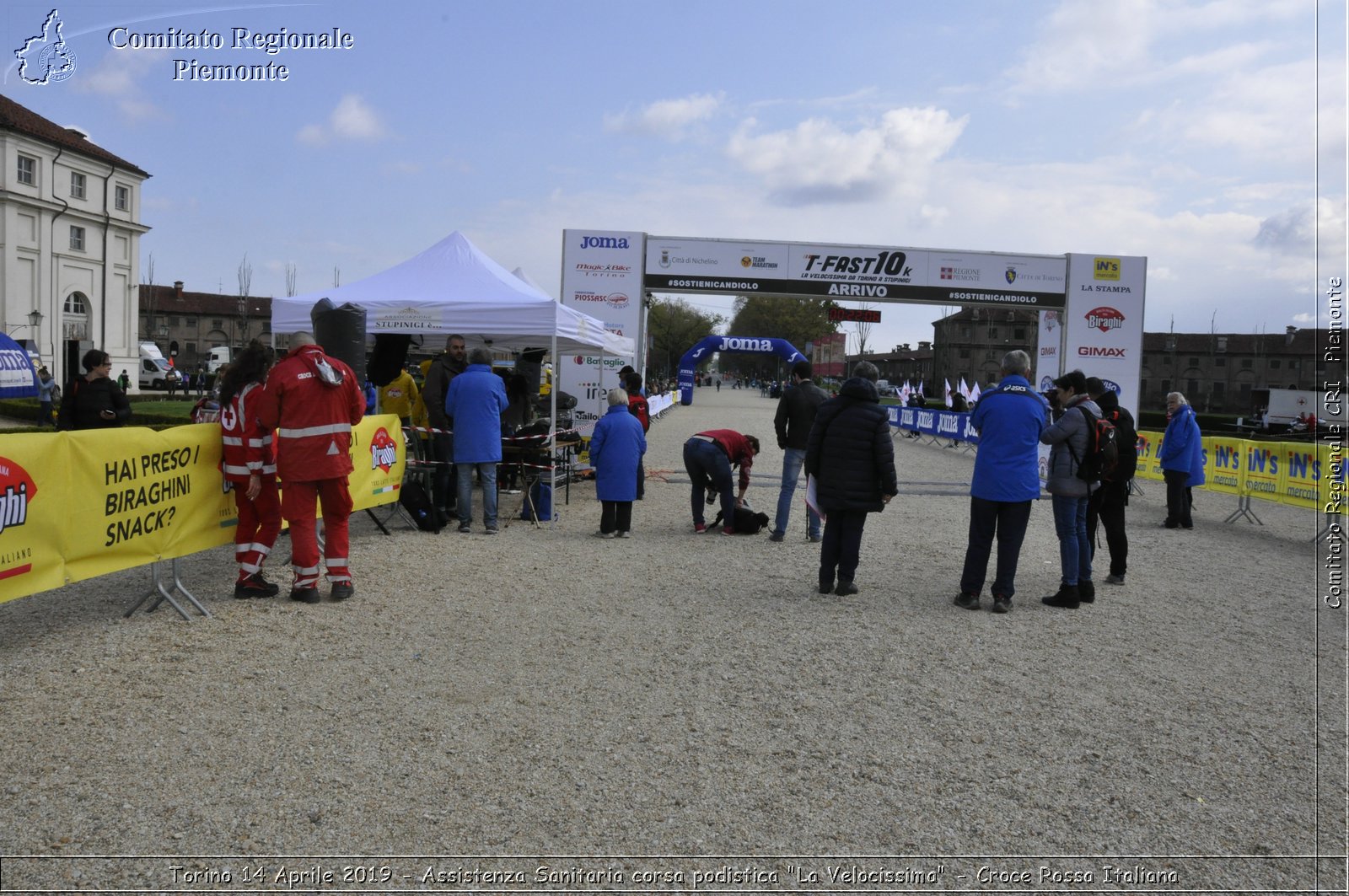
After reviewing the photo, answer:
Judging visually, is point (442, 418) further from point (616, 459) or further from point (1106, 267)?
point (1106, 267)

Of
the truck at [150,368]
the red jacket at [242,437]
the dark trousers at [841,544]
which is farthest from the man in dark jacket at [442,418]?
the truck at [150,368]

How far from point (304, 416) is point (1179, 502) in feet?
36.3

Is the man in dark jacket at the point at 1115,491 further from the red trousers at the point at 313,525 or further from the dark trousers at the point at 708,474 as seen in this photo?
the red trousers at the point at 313,525

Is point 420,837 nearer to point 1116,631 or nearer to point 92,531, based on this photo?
point 92,531

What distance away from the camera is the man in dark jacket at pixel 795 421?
32.2ft

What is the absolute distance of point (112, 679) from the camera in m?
4.96

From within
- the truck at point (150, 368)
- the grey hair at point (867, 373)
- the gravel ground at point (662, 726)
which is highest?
the truck at point (150, 368)

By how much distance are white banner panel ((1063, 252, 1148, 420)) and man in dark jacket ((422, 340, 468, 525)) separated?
13831mm

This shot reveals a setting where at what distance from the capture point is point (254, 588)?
6750mm

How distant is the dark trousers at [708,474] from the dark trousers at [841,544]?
2912 mm

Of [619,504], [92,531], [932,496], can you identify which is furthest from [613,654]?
[932,496]

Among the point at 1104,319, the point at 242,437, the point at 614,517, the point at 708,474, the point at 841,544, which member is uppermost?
the point at 1104,319

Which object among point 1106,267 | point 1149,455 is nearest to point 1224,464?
point 1149,455

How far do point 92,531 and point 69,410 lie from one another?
4230 mm
